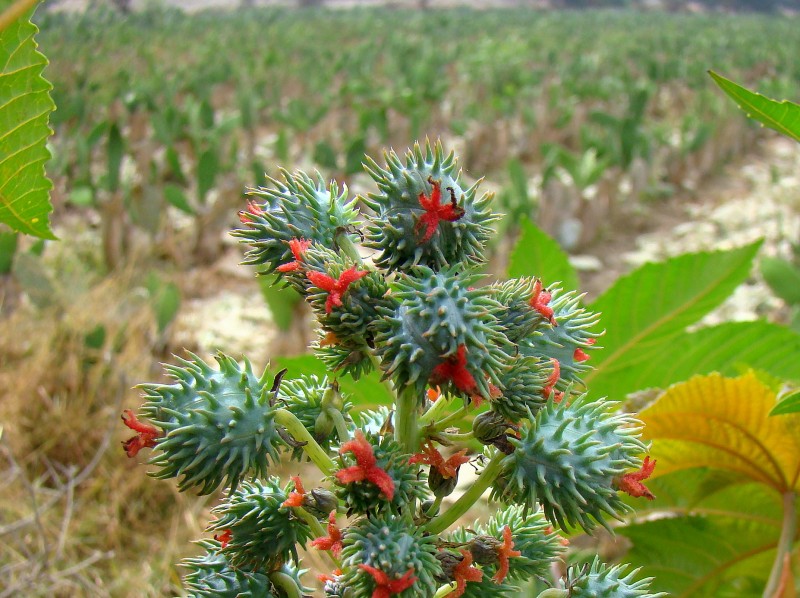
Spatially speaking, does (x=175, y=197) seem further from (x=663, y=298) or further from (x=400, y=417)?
(x=400, y=417)

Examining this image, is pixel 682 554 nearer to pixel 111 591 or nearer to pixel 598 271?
pixel 111 591

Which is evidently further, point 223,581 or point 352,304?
point 223,581

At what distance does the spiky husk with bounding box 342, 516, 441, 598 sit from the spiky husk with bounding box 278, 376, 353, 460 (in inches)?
4.6

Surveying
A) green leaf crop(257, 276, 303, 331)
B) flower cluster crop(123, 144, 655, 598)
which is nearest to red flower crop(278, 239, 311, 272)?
flower cluster crop(123, 144, 655, 598)

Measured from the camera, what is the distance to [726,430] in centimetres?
134

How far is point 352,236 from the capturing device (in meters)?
0.84

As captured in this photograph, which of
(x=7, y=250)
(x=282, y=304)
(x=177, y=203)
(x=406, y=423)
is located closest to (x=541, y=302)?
(x=406, y=423)

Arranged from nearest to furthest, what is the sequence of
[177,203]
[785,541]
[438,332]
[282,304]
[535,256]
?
[438,332], [785,541], [535,256], [282,304], [177,203]

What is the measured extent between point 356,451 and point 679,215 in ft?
19.9

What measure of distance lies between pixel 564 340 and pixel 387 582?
0.96 feet

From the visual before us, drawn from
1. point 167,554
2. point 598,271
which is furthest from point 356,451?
point 598,271

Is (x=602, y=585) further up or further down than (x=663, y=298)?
further down

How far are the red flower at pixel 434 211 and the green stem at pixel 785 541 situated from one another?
33.8 inches

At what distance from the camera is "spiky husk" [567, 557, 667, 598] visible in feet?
2.60
